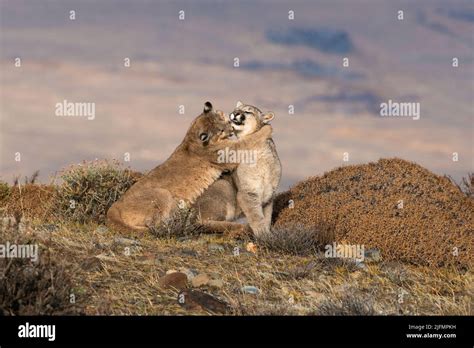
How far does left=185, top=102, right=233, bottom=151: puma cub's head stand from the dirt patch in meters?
2.03

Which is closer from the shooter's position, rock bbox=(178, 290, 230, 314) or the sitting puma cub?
rock bbox=(178, 290, 230, 314)

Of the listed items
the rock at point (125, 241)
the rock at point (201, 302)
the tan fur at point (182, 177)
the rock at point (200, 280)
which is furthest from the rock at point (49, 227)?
the rock at point (201, 302)

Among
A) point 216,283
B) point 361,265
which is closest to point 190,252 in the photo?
point 216,283

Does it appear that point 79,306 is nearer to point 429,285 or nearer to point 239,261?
point 239,261

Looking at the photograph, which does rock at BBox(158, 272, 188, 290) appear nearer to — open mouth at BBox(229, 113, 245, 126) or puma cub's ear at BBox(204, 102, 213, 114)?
open mouth at BBox(229, 113, 245, 126)

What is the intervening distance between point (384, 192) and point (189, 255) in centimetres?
500

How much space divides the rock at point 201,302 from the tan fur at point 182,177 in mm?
3667

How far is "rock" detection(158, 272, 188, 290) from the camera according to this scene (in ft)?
29.1

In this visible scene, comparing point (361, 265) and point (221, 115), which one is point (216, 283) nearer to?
point (361, 265)

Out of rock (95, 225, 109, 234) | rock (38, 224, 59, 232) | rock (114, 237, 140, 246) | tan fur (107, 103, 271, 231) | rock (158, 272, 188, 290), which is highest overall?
tan fur (107, 103, 271, 231)

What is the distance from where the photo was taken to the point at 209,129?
41.4 feet

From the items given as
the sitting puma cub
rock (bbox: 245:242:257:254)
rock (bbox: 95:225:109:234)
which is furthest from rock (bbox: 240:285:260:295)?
rock (bbox: 95:225:109:234)

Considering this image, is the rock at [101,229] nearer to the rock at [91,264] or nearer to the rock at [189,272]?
the rock at [91,264]
